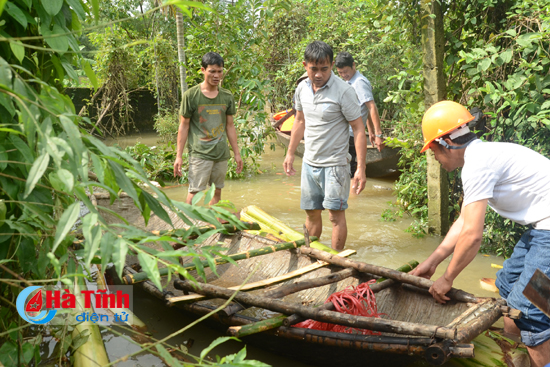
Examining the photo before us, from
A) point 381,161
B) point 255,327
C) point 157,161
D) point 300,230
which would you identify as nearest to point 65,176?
point 255,327

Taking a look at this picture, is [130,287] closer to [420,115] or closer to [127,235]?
[127,235]

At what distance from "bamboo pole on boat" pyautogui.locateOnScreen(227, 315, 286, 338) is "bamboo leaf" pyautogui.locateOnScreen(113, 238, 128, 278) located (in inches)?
64.4

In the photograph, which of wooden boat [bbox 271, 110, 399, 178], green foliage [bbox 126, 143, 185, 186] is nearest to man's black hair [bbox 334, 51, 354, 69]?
wooden boat [bbox 271, 110, 399, 178]

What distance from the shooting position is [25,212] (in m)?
1.63

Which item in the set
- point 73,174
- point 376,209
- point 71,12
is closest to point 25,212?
point 73,174

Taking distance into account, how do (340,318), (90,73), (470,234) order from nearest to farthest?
(90,73)
(470,234)
(340,318)

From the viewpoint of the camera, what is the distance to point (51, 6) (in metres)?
1.75

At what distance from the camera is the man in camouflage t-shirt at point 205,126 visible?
16.4 ft

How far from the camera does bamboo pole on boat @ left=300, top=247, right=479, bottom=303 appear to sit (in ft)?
9.57

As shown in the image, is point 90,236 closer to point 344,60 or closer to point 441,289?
point 441,289

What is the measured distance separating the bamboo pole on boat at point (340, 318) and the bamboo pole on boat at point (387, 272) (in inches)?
21.8

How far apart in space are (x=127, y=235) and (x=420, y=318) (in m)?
2.38

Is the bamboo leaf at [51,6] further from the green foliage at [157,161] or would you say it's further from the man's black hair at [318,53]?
the green foliage at [157,161]

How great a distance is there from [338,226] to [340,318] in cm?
177
